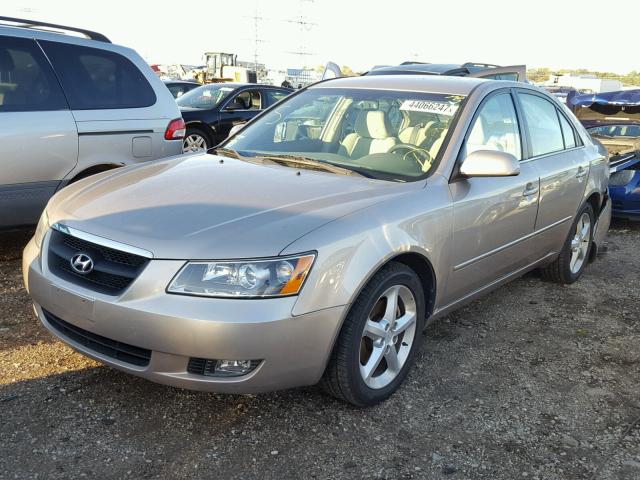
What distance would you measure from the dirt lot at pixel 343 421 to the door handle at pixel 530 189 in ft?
3.10

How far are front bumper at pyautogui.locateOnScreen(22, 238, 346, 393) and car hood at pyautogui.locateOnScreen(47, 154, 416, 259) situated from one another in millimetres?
179

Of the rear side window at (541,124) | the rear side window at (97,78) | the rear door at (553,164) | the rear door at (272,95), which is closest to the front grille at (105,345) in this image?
the rear side window at (97,78)

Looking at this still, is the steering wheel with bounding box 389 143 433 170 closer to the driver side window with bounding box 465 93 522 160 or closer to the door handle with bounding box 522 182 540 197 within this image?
the driver side window with bounding box 465 93 522 160

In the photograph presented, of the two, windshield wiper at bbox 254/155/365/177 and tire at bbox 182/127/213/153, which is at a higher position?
windshield wiper at bbox 254/155/365/177

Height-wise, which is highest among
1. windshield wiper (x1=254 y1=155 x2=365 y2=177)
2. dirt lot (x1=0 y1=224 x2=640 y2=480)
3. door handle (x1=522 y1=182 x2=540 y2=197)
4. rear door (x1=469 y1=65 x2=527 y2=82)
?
rear door (x1=469 y1=65 x2=527 y2=82)

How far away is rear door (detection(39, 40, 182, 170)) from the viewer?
4645mm

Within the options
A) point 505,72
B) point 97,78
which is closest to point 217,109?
point 505,72

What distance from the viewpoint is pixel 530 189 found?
3902mm

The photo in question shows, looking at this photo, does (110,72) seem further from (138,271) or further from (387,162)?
(138,271)

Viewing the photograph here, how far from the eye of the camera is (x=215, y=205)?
2770 millimetres

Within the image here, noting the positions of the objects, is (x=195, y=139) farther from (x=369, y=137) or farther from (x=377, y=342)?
(x=377, y=342)

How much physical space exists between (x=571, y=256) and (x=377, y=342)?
271 centimetres

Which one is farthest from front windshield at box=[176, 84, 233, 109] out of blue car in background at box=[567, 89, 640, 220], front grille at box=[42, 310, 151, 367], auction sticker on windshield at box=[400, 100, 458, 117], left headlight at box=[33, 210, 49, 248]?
front grille at box=[42, 310, 151, 367]

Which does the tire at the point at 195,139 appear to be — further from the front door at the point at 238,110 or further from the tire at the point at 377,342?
the tire at the point at 377,342
